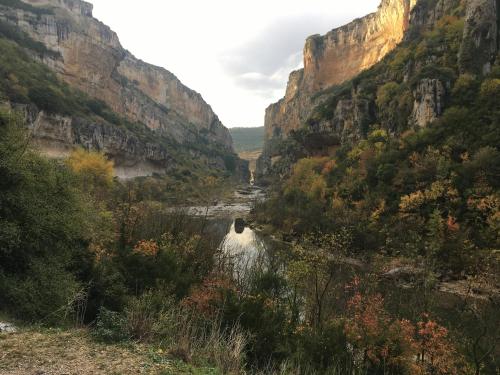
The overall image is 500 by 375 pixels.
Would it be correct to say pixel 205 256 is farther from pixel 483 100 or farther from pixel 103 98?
pixel 103 98

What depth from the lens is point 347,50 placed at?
481 feet

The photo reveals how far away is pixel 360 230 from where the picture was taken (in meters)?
37.2

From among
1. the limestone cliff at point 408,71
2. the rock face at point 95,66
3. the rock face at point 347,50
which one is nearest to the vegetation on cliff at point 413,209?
the limestone cliff at point 408,71

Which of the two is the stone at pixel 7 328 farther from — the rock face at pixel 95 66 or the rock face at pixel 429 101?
the rock face at pixel 95 66

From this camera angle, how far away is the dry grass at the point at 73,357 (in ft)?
22.9

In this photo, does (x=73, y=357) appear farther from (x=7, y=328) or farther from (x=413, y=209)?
(x=413, y=209)

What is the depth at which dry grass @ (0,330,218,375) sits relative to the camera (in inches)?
274

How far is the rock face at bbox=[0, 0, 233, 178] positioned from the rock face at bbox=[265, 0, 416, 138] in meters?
63.1

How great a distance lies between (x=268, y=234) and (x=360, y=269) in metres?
20.5

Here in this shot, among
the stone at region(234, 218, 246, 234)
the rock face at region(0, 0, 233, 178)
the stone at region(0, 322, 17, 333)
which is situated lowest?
the stone at region(234, 218, 246, 234)

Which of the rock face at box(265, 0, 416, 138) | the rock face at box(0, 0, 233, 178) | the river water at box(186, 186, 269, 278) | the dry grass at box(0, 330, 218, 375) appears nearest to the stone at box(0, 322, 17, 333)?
the dry grass at box(0, 330, 218, 375)

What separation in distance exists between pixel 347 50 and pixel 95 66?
99.1 meters

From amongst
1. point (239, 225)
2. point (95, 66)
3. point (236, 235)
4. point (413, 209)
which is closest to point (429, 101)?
point (413, 209)

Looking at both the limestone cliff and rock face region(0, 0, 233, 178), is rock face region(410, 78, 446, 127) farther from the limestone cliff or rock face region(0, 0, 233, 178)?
rock face region(0, 0, 233, 178)
